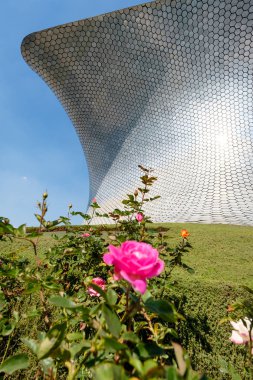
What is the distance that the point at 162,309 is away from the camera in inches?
25.7

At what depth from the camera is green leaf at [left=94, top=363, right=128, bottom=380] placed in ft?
1.68

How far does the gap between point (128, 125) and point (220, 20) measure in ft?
21.5

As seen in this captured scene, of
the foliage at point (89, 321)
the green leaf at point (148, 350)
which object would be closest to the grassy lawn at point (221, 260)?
the foliage at point (89, 321)

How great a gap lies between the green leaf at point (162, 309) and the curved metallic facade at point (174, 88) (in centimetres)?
1252

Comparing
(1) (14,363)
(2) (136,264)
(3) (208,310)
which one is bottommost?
(3) (208,310)

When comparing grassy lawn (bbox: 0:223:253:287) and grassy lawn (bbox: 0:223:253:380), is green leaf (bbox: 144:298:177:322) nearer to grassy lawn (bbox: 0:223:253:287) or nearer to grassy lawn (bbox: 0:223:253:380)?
grassy lawn (bbox: 0:223:253:380)

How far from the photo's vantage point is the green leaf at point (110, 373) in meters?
0.51

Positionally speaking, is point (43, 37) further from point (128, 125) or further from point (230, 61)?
point (230, 61)

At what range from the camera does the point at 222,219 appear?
41.4ft

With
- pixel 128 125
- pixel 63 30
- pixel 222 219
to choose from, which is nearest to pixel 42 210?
pixel 222 219

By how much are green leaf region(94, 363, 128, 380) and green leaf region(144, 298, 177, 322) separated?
0.48ft

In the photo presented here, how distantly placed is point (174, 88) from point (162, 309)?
50.1 ft

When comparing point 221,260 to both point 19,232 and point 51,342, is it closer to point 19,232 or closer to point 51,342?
point 19,232

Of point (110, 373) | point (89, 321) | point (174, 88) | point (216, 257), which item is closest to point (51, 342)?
point (89, 321)
